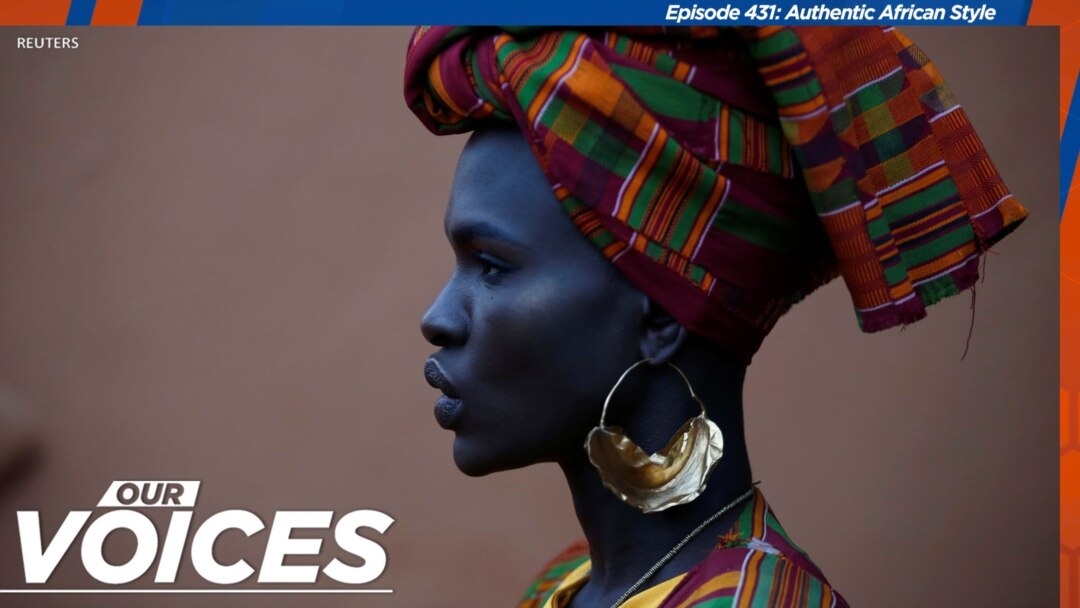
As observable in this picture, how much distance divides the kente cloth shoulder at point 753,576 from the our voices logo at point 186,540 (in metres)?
1.75

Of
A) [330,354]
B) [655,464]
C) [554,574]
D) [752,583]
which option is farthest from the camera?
[330,354]

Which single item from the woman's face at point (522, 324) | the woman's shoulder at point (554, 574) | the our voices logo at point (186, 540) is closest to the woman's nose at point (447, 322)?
the woman's face at point (522, 324)

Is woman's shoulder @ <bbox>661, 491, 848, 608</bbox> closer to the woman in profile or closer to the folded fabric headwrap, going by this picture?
the woman in profile

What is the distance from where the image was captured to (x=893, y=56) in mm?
1749

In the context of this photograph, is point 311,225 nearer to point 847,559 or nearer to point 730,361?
point 847,559

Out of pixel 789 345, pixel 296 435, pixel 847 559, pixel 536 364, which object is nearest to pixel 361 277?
pixel 296 435

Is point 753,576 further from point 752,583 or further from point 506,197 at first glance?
point 506,197

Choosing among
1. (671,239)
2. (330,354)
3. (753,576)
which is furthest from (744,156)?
(330,354)

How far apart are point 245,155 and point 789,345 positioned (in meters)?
1.36

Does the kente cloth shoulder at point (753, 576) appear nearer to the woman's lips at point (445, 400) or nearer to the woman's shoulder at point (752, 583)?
the woman's shoulder at point (752, 583)

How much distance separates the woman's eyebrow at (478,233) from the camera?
1.73 metres

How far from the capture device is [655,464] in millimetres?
1729

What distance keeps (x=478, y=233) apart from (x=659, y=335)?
9.6 inches

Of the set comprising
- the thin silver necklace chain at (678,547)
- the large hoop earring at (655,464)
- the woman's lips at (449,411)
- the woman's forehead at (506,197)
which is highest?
the woman's forehead at (506,197)
